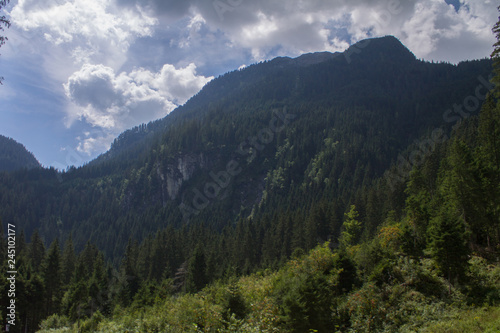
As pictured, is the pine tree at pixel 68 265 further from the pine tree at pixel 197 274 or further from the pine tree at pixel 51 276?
the pine tree at pixel 197 274

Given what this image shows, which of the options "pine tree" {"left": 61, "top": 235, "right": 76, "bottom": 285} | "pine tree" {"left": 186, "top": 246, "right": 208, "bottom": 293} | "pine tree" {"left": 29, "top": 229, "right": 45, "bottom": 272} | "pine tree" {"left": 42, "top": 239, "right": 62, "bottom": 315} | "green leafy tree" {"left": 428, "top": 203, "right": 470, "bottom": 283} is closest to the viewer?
"green leafy tree" {"left": 428, "top": 203, "right": 470, "bottom": 283}

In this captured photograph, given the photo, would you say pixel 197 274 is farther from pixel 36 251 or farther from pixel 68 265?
pixel 36 251

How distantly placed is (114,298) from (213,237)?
141 ft

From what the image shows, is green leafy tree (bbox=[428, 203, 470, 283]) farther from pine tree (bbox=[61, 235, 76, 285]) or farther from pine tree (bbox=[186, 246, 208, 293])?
pine tree (bbox=[61, 235, 76, 285])

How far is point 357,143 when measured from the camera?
525 feet

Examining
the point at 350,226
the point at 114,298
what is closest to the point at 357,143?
the point at 350,226

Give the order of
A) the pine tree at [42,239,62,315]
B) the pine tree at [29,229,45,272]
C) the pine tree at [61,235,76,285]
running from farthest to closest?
the pine tree at [29,229,45,272] < the pine tree at [61,235,76,285] < the pine tree at [42,239,62,315]

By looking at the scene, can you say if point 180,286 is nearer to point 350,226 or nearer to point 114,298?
point 114,298

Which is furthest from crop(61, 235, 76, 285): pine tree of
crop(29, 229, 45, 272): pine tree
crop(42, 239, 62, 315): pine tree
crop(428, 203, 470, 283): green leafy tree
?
crop(428, 203, 470, 283): green leafy tree

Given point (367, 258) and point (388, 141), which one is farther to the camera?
point (388, 141)

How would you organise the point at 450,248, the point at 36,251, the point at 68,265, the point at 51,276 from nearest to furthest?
1. the point at 450,248
2. the point at 51,276
3. the point at 68,265
4. the point at 36,251

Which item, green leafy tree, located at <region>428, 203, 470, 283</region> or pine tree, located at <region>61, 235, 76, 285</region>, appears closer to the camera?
green leafy tree, located at <region>428, 203, 470, 283</region>

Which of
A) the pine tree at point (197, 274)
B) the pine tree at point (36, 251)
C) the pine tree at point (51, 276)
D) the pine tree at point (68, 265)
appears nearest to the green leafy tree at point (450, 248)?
the pine tree at point (197, 274)


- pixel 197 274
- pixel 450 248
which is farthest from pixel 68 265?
pixel 450 248
